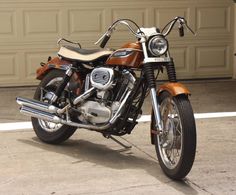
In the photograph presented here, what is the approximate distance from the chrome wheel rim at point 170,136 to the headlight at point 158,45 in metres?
0.44

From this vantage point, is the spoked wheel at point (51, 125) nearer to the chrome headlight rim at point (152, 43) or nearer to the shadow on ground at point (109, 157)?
the shadow on ground at point (109, 157)

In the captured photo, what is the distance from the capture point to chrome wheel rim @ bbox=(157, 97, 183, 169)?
4754mm

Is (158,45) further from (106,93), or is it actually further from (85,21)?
(85,21)

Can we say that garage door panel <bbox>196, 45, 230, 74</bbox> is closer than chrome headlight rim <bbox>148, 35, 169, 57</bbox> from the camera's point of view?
No

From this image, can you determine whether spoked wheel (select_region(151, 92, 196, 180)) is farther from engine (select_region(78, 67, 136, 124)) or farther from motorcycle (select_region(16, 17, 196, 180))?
engine (select_region(78, 67, 136, 124))

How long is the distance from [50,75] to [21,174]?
145cm

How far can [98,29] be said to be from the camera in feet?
31.2

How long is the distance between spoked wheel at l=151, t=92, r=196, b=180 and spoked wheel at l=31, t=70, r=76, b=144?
3.88 ft

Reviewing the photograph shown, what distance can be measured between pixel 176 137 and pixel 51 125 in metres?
1.78

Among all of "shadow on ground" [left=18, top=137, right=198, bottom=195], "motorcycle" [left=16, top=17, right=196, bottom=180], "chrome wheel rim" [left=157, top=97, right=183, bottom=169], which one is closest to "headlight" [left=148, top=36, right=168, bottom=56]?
"motorcycle" [left=16, top=17, right=196, bottom=180]

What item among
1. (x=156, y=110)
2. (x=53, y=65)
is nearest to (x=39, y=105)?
(x=53, y=65)

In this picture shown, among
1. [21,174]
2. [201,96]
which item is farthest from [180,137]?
[201,96]

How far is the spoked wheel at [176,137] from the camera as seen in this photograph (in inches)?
181

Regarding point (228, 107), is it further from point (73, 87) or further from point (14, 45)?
point (14, 45)
